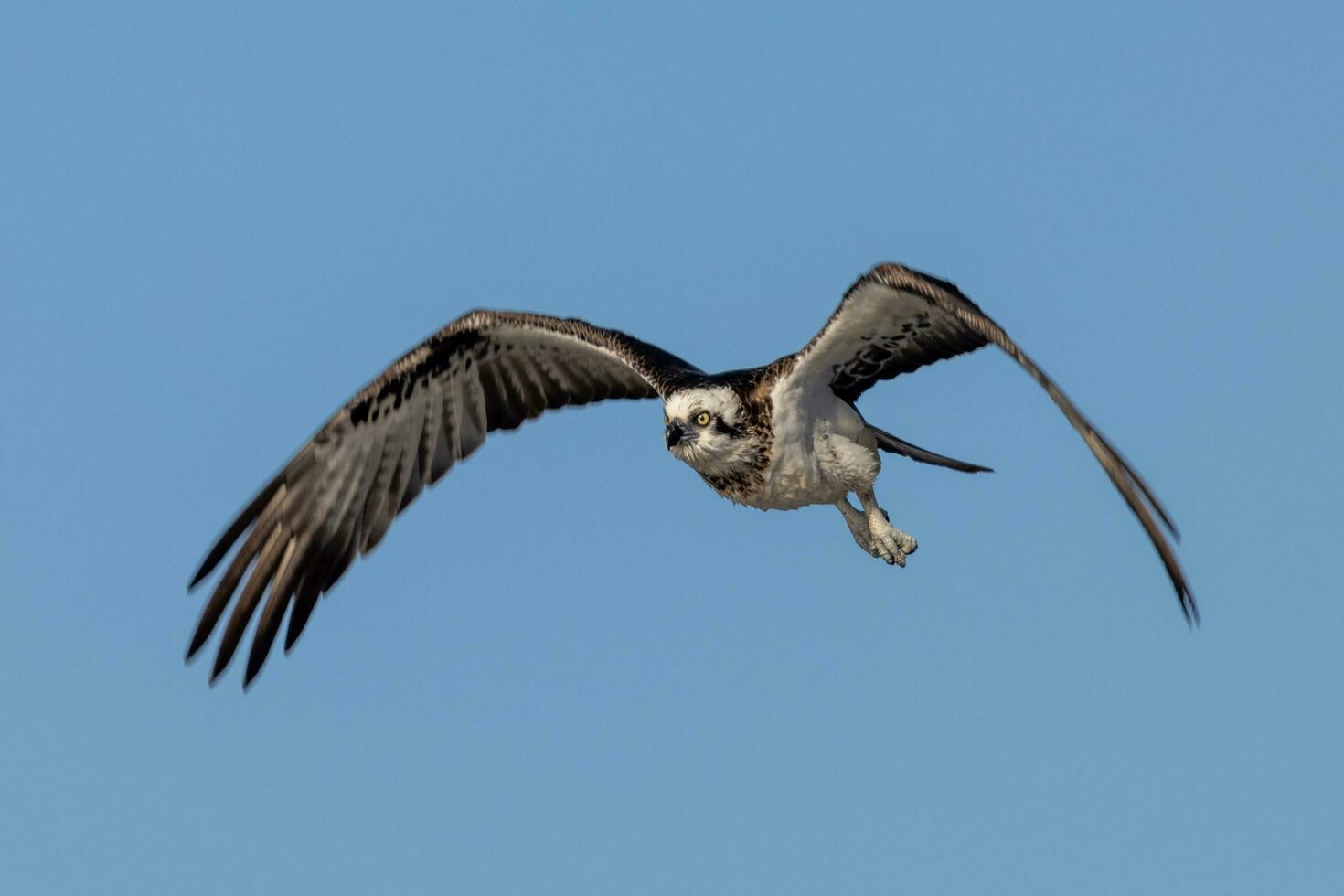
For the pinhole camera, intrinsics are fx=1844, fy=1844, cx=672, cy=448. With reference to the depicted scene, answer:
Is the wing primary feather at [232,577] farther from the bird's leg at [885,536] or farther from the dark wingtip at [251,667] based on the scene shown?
the bird's leg at [885,536]

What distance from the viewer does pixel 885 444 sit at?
13.7m

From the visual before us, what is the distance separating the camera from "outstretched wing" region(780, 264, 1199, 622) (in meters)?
10.3

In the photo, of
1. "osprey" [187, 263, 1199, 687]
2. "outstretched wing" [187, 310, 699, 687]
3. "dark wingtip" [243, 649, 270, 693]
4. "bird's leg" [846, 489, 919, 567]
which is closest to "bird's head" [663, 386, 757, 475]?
"osprey" [187, 263, 1199, 687]

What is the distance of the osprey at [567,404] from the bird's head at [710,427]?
1 cm

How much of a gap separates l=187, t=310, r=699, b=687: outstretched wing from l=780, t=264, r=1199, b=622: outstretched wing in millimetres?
1705

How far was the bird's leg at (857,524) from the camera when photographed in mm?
13570

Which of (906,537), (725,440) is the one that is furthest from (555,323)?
(906,537)

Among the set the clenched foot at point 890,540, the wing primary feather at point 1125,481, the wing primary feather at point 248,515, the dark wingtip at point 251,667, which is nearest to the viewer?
the wing primary feather at point 1125,481

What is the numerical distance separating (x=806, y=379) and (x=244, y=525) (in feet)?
15.2

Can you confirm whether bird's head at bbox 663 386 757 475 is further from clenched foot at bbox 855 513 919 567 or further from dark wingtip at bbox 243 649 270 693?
dark wingtip at bbox 243 649 270 693

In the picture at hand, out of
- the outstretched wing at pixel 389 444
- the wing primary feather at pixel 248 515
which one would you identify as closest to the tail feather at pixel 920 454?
Result: the outstretched wing at pixel 389 444

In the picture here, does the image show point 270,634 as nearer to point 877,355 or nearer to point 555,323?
point 555,323

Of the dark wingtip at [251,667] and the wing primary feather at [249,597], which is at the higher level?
the wing primary feather at [249,597]

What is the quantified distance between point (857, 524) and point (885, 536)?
24 centimetres
